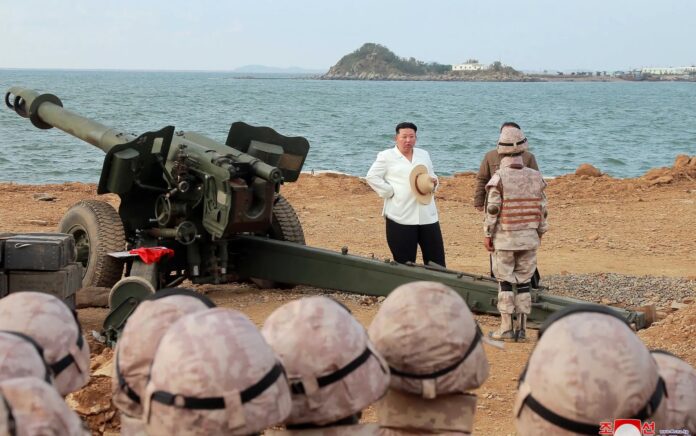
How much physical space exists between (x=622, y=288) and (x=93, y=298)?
15.5ft

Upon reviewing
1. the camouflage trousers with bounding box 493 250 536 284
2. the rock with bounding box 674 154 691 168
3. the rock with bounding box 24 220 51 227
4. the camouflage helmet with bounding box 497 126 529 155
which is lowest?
the rock with bounding box 24 220 51 227

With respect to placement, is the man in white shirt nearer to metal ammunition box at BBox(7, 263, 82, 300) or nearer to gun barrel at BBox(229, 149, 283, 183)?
gun barrel at BBox(229, 149, 283, 183)

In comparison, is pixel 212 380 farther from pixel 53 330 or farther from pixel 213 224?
pixel 213 224

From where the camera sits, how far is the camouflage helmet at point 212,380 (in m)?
3.08

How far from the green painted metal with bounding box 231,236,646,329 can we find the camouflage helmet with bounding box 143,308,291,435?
495 centimetres

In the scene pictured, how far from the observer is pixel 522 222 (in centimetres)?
741

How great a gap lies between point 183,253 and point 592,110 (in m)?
64.3

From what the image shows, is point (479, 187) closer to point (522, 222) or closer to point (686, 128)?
point (522, 222)

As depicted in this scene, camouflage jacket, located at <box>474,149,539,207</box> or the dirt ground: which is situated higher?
camouflage jacket, located at <box>474,149,539,207</box>

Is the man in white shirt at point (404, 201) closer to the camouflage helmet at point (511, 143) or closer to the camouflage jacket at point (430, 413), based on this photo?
the camouflage helmet at point (511, 143)

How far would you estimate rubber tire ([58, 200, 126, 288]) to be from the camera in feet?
28.4

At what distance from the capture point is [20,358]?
10.5 ft

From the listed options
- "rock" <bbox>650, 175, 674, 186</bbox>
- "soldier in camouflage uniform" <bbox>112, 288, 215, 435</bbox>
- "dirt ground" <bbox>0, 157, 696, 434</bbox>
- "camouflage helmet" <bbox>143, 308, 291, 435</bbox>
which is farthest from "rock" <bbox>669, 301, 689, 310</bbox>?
"rock" <bbox>650, 175, 674, 186</bbox>

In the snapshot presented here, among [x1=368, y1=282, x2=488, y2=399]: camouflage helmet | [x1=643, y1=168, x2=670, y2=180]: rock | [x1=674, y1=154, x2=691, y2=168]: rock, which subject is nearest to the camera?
[x1=368, y1=282, x2=488, y2=399]: camouflage helmet
